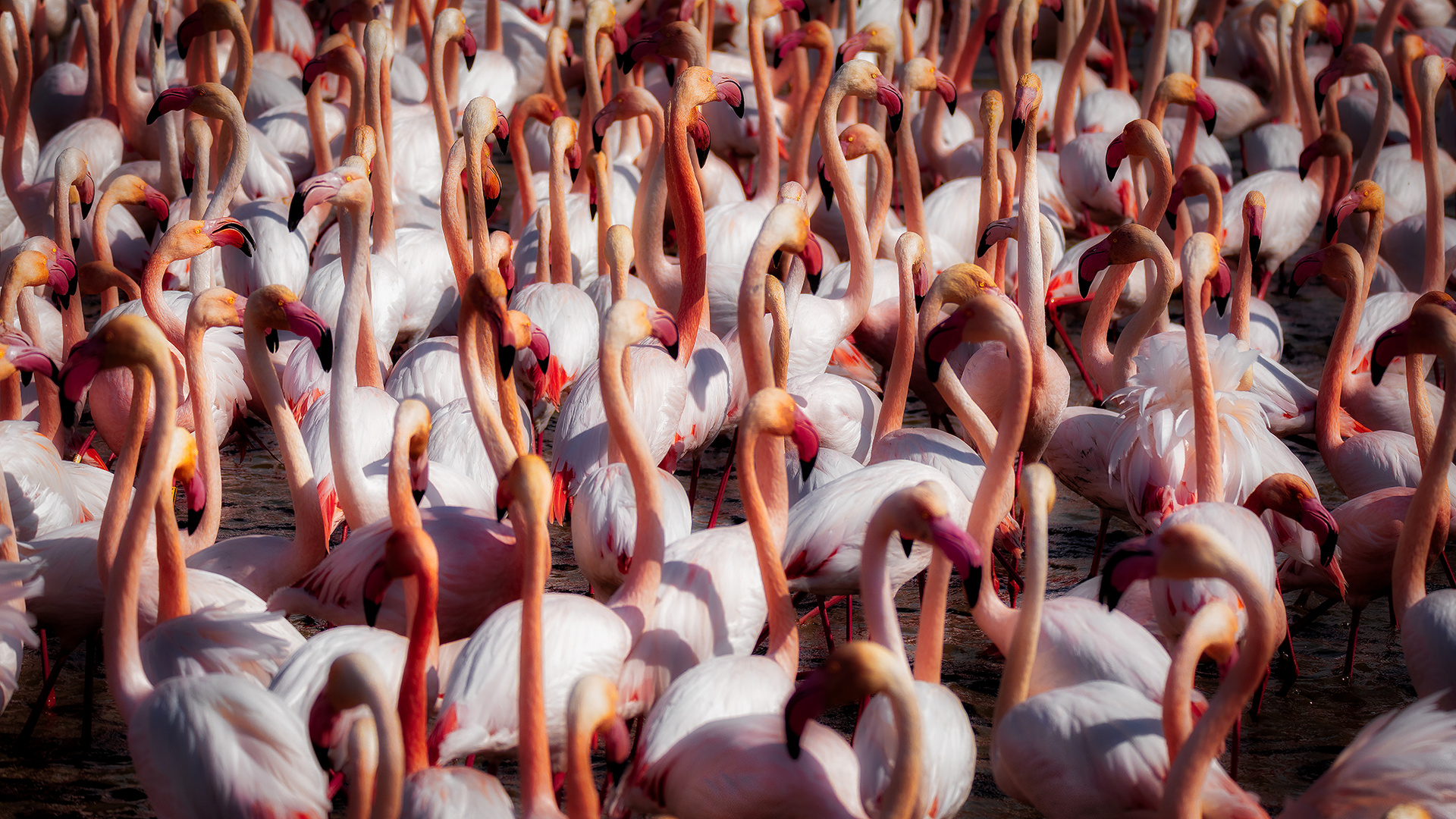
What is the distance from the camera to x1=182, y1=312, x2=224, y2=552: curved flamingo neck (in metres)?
4.39

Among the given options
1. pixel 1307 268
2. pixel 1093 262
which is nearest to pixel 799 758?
pixel 1093 262

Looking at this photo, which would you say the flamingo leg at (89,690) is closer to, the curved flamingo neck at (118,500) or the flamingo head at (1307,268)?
the curved flamingo neck at (118,500)

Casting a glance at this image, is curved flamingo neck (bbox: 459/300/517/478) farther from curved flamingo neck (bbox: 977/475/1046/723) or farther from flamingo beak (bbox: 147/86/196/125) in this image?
flamingo beak (bbox: 147/86/196/125)

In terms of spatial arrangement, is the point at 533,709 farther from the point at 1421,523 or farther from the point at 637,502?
the point at 1421,523

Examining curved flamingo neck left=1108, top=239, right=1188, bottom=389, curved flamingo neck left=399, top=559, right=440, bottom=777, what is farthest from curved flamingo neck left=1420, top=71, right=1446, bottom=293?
curved flamingo neck left=399, top=559, right=440, bottom=777

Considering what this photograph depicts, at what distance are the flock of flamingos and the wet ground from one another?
10 cm

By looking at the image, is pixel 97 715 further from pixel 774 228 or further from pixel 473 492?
pixel 774 228

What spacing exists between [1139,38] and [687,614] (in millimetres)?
11628

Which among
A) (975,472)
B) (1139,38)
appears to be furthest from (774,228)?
(1139,38)

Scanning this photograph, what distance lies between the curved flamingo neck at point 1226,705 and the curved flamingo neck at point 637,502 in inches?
52.8

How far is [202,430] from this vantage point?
4.40 meters

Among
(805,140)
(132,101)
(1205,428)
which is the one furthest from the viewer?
(132,101)

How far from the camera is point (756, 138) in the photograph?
8820 millimetres

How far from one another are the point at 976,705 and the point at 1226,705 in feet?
4.43
